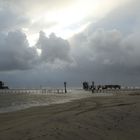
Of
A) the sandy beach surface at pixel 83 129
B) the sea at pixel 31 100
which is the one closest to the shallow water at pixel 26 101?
the sea at pixel 31 100

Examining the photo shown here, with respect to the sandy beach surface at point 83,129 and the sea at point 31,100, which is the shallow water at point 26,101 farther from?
the sandy beach surface at point 83,129

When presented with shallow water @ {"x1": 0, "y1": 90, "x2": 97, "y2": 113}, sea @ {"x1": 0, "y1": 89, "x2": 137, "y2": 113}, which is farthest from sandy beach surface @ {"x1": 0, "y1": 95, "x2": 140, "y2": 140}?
shallow water @ {"x1": 0, "y1": 90, "x2": 97, "y2": 113}

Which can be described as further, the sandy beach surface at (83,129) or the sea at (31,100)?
the sea at (31,100)

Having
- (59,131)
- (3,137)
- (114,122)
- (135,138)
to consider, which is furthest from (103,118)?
(3,137)

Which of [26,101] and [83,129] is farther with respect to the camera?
[26,101]

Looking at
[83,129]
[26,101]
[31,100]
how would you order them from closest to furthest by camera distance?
[83,129] < [26,101] < [31,100]

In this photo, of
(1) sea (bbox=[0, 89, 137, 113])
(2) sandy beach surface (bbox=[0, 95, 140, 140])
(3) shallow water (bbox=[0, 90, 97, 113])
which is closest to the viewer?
(2) sandy beach surface (bbox=[0, 95, 140, 140])

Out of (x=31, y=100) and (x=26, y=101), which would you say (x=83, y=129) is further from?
(x=31, y=100)

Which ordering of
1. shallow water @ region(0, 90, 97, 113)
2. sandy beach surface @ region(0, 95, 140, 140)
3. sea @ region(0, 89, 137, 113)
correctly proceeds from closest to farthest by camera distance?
sandy beach surface @ region(0, 95, 140, 140) < shallow water @ region(0, 90, 97, 113) < sea @ region(0, 89, 137, 113)

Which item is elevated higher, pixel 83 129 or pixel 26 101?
pixel 26 101

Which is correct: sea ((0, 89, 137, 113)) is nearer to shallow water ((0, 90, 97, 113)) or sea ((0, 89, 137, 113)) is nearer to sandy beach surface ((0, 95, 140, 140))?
shallow water ((0, 90, 97, 113))

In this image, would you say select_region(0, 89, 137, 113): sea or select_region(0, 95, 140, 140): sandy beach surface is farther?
select_region(0, 89, 137, 113): sea

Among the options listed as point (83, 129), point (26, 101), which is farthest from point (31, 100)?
point (83, 129)

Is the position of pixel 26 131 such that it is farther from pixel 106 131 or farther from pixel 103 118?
pixel 103 118
